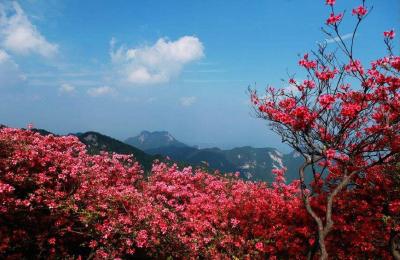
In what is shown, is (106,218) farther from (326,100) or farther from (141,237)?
(326,100)

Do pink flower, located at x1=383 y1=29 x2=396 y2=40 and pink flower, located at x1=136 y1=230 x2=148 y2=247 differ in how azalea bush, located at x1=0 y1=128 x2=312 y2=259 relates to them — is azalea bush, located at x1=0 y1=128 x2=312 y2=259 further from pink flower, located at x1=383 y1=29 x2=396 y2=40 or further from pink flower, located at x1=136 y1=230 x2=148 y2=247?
pink flower, located at x1=383 y1=29 x2=396 y2=40

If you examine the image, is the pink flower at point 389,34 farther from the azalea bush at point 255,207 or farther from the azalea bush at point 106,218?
the azalea bush at point 106,218

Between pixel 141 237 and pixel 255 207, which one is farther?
pixel 255 207

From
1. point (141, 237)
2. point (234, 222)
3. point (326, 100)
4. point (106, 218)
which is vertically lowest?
point (141, 237)

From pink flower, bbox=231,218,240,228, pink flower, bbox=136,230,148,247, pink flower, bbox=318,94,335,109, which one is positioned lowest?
pink flower, bbox=136,230,148,247

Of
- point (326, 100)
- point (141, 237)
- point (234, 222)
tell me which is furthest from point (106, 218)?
point (326, 100)

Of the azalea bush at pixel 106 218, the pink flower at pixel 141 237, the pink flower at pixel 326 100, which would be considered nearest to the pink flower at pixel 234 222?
the azalea bush at pixel 106 218

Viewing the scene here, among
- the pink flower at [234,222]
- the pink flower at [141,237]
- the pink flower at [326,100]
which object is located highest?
the pink flower at [326,100]

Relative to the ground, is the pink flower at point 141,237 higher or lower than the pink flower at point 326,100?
lower

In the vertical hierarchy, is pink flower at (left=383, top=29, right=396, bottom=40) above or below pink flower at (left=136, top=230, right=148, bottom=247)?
above

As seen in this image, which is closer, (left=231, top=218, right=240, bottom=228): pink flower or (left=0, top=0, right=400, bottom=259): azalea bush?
(left=0, top=0, right=400, bottom=259): azalea bush

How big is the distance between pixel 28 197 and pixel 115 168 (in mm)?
6935

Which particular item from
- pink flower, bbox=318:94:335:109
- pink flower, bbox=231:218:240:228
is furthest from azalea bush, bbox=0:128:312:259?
pink flower, bbox=318:94:335:109

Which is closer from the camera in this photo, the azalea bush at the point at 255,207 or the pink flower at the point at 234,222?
Result: the azalea bush at the point at 255,207
